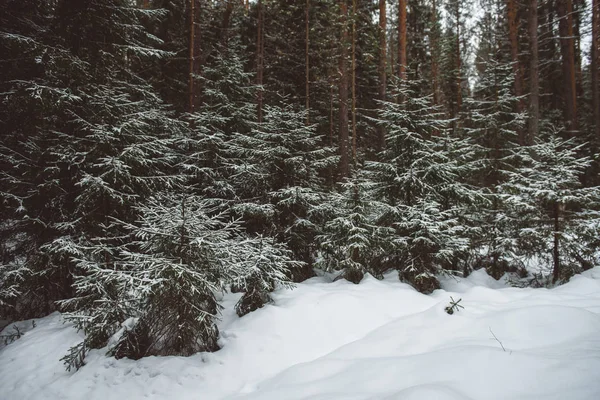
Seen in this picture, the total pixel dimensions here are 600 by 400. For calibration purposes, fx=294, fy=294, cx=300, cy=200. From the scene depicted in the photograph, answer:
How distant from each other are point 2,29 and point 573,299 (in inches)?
565

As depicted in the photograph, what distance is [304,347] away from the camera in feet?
16.9

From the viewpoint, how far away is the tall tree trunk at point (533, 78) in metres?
10.2

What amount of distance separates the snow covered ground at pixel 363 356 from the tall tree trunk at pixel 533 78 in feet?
18.9

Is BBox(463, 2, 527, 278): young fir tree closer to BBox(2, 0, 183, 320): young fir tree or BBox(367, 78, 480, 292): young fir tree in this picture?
BBox(367, 78, 480, 292): young fir tree

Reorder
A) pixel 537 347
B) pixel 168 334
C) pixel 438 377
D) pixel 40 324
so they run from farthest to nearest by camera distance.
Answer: pixel 40 324 < pixel 168 334 < pixel 537 347 < pixel 438 377

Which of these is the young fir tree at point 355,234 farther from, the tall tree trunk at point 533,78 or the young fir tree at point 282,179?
the tall tree trunk at point 533,78

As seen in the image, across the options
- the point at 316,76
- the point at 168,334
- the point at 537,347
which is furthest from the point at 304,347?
the point at 316,76

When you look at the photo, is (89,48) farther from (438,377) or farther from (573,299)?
(573,299)

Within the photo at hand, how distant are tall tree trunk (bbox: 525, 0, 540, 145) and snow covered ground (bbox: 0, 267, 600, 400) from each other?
576 cm

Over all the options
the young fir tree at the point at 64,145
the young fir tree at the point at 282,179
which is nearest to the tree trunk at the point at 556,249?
the young fir tree at the point at 282,179

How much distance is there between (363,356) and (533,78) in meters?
11.8

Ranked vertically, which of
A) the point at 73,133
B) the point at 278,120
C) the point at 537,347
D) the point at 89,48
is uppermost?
the point at 89,48

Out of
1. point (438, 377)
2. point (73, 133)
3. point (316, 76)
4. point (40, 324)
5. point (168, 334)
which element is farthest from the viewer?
point (316, 76)

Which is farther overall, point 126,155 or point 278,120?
point 278,120
